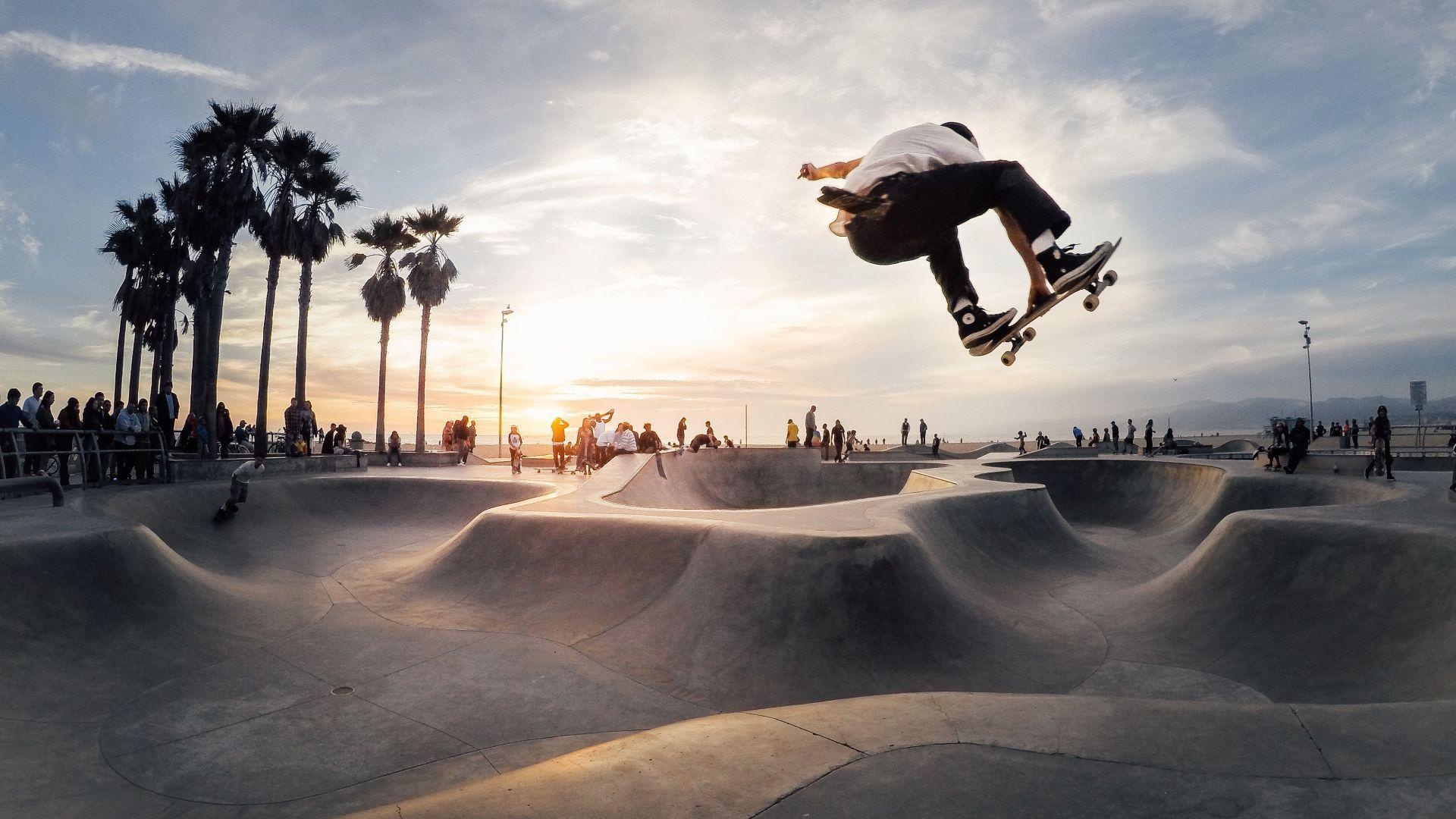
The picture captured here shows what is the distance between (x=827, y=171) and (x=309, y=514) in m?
14.9

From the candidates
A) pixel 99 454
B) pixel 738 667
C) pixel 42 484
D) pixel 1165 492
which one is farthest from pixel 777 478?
pixel 42 484

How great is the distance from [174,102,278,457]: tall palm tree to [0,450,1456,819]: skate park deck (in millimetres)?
13146

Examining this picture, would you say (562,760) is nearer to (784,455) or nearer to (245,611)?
(245,611)

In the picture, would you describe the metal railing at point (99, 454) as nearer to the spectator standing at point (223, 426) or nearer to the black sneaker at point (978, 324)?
the spectator standing at point (223, 426)

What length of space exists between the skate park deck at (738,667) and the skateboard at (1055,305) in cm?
261

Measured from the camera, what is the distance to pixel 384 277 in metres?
36.9

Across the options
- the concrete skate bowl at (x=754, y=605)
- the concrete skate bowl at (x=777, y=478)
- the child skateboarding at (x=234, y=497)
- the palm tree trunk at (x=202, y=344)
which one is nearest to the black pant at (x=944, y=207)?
the concrete skate bowl at (x=754, y=605)

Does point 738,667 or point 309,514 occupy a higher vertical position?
point 309,514

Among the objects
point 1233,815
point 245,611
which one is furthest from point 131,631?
point 1233,815

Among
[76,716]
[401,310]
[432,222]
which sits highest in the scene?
[432,222]

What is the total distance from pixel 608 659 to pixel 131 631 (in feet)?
16.3

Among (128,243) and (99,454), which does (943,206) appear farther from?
(128,243)

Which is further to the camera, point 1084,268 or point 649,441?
point 649,441

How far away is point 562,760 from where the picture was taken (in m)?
3.31
